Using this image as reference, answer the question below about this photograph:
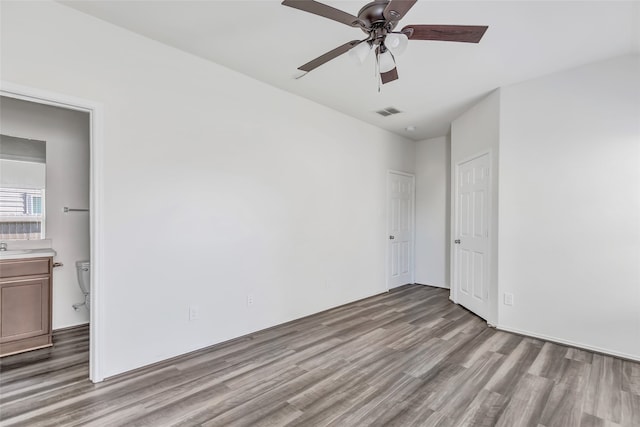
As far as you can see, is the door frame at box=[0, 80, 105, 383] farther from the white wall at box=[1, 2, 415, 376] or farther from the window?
the window

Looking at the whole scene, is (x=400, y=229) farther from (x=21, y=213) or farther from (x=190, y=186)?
(x=21, y=213)

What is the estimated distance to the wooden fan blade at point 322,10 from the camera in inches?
65.1

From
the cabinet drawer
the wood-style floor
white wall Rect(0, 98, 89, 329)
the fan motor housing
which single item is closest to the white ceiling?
the fan motor housing

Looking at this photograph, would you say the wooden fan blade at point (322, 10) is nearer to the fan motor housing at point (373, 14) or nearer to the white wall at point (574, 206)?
the fan motor housing at point (373, 14)

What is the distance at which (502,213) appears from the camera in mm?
3584

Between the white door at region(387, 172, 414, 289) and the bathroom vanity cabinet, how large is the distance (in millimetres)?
4397

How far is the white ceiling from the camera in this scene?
2.23m

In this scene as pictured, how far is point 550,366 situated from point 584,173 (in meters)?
1.83

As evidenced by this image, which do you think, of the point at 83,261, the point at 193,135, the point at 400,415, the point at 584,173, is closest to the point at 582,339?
the point at 584,173

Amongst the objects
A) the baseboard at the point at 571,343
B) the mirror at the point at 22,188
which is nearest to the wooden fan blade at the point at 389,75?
the baseboard at the point at 571,343

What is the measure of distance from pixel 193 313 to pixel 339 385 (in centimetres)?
146

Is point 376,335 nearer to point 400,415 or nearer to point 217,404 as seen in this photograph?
point 400,415

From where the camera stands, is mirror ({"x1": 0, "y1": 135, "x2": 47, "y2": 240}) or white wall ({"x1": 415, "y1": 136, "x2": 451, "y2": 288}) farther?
white wall ({"x1": 415, "y1": 136, "x2": 451, "y2": 288})

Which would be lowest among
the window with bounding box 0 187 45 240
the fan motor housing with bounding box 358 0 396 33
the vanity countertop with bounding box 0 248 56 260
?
the vanity countertop with bounding box 0 248 56 260
